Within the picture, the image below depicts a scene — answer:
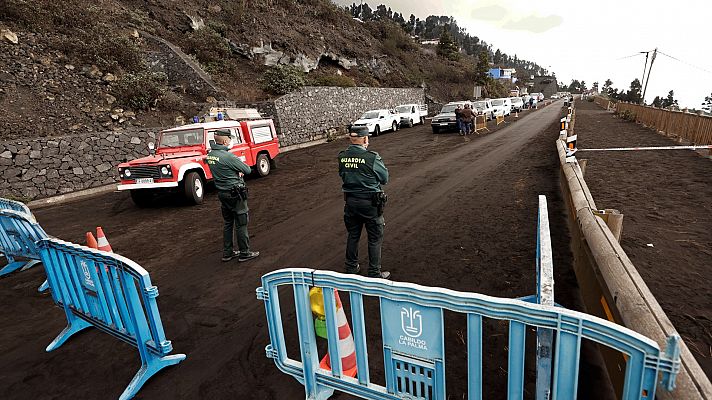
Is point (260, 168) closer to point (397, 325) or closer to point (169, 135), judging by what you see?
point (169, 135)

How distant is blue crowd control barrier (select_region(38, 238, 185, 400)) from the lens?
9.87 feet

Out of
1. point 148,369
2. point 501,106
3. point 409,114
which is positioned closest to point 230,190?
point 148,369

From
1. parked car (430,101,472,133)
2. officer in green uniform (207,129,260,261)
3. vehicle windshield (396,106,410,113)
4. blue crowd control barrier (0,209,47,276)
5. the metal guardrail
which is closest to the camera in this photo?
the metal guardrail

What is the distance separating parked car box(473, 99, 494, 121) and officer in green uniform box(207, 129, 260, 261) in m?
21.9

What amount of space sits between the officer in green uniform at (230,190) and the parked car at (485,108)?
71.8ft

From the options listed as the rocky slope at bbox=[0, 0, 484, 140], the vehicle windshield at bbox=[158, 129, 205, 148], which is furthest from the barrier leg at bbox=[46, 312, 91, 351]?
the rocky slope at bbox=[0, 0, 484, 140]

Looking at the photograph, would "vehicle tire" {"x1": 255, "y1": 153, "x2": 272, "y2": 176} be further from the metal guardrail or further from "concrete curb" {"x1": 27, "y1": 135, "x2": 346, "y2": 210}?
the metal guardrail

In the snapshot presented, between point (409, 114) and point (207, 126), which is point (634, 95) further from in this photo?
point (207, 126)

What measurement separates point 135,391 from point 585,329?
11.1ft

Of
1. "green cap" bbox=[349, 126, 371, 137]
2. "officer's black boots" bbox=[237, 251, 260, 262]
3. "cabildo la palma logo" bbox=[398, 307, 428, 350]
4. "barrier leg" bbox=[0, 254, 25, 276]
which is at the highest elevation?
"green cap" bbox=[349, 126, 371, 137]

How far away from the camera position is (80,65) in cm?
1415

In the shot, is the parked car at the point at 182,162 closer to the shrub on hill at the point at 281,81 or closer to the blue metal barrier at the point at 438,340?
the blue metal barrier at the point at 438,340

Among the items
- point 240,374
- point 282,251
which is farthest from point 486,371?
point 282,251

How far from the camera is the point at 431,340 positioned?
2123 mm
